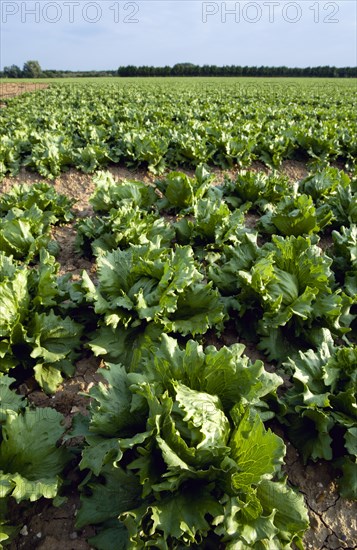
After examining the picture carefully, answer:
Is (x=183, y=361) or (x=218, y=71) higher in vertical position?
(x=218, y=71)

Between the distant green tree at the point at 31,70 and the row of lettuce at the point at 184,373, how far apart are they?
88646mm

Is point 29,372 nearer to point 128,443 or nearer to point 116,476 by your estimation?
point 116,476

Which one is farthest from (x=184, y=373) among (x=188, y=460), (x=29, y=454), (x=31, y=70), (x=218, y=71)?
(x=31, y=70)

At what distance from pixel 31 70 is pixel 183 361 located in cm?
9338

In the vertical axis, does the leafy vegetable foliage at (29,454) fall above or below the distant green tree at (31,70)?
below

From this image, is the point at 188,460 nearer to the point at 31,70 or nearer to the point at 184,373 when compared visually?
the point at 184,373

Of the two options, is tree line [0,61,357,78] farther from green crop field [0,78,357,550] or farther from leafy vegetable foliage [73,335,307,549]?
leafy vegetable foliage [73,335,307,549]

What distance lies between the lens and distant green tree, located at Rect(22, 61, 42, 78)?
8056cm

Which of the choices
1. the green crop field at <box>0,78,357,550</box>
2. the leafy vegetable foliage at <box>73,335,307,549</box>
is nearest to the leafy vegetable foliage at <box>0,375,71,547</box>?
the green crop field at <box>0,78,357,550</box>

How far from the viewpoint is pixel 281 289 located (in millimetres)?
3891

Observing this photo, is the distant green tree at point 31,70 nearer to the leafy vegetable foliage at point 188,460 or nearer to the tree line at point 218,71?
the tree line at point 218,71

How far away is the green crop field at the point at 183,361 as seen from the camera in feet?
7.60

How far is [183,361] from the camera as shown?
2676 mm

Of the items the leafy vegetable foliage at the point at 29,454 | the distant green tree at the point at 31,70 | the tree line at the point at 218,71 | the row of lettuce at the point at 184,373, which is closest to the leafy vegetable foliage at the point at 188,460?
the row of lettuce at the point at 184,373
